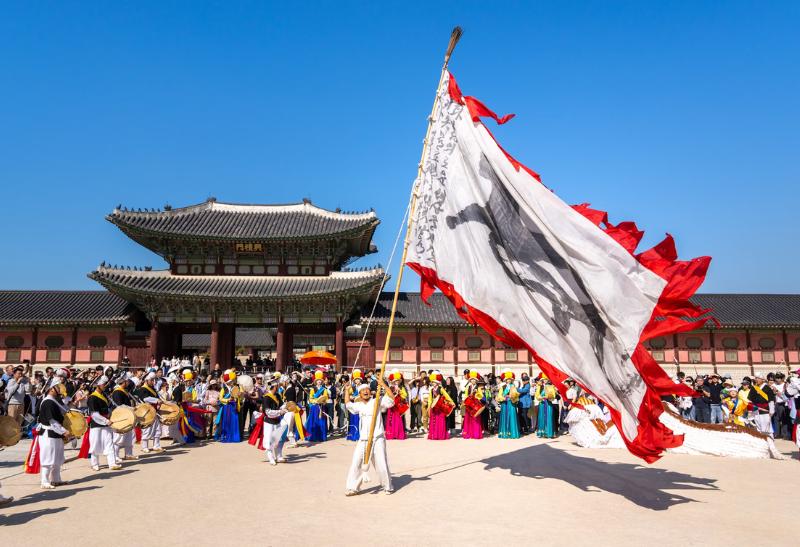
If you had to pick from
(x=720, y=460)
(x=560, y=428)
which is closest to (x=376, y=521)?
(x=720, y=460)

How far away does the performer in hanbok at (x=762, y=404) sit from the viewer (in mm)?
14352

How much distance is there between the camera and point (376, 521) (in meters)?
7.15

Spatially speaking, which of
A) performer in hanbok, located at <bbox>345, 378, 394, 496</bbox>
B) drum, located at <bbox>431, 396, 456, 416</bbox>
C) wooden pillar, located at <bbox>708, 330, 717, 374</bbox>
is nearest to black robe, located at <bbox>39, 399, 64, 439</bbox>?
performer in hanbok, located at <bbox>345, 378, 394, 496</bbox>

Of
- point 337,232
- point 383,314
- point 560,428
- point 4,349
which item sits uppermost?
point 337,232

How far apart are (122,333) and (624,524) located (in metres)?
29.5

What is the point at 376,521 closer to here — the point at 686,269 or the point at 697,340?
the point at 686,269

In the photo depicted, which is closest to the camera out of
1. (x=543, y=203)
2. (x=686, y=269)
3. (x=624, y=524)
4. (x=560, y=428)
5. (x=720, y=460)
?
(x=624, y=524)

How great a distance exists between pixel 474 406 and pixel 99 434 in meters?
9.93

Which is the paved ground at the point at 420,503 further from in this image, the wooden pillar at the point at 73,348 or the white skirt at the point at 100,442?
the wooden pillar at the point at 73,348

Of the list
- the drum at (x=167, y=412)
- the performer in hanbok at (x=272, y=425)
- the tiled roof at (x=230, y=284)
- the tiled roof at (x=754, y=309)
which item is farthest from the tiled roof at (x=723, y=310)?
the performer in hanbok at (x=272, y=425)

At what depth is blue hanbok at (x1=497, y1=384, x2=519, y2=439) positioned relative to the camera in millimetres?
16125

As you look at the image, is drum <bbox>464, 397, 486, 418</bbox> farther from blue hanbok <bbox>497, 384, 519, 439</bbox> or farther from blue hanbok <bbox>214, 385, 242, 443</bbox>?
blue hanbok <bbox>214, 385, 242, 443</bbox>

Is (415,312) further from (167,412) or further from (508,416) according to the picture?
(167,412)

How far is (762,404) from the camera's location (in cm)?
1438
